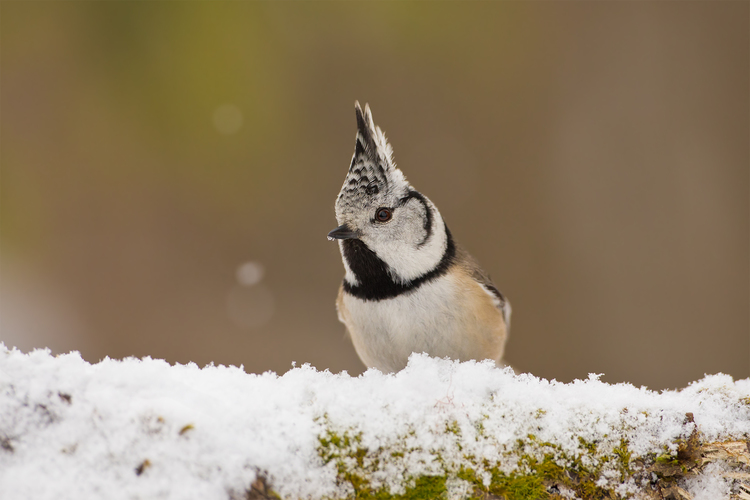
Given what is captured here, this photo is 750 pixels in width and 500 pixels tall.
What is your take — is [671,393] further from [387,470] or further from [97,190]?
[97,190]

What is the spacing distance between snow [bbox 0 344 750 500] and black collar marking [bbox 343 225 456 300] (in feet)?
3.33

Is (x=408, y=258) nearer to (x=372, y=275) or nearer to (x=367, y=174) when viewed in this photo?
(x=372, y=275)

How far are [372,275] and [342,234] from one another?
25cm

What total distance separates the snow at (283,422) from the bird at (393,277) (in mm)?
961

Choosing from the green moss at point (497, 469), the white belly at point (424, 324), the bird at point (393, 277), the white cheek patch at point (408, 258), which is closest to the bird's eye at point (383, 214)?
the bird at point (393, 277)

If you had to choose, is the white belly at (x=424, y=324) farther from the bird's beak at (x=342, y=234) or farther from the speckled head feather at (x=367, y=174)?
the speckled head feather at (x=367, y=174)

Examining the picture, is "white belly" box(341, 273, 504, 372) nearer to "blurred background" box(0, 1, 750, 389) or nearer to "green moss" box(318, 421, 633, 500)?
"green moss" box(318, 421, 633, 500)

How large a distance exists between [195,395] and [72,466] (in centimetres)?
26

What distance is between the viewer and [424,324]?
237 cm

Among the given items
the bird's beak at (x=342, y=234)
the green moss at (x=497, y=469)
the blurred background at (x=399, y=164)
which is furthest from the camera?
the blurred background at (x=399, y=164)

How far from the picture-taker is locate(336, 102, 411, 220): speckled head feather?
2395 millimetres

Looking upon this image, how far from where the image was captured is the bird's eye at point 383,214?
2471mm

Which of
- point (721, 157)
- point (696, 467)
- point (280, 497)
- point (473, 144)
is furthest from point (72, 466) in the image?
point (721, 157)

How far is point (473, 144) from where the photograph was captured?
4.69 m
